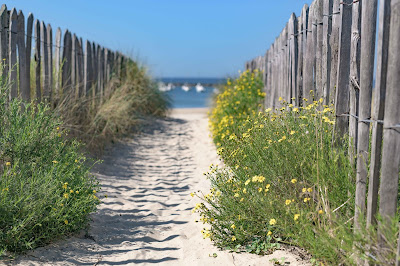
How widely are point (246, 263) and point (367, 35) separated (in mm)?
1803

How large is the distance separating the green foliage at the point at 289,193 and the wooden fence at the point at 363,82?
0.55 ft

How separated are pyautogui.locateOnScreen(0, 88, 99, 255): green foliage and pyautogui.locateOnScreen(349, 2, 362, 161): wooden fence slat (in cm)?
214

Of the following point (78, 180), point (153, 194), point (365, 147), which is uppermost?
point (365, 147)

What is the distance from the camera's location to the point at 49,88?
6871 mm

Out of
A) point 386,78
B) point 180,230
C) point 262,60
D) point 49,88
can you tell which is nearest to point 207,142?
point 262,60

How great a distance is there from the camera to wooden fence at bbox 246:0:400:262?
2504 millimetres

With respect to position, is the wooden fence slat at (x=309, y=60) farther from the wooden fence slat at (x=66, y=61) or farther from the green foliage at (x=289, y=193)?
the wooden fence slat at (x=66, y=61)

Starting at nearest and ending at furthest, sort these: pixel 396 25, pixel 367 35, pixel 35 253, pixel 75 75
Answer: pixel 396 25
pixel 367 35
pixel 35 253
pixel 75 75

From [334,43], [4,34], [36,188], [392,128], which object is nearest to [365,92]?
[392,128]

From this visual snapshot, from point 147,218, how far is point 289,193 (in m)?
1.77

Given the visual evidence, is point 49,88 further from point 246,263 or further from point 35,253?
point 246,263

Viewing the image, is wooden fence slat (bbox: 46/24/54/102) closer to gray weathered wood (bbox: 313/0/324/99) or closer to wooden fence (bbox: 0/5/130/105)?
wooden fence (bbox: 0/5/130/105)

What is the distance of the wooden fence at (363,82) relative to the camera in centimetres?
250

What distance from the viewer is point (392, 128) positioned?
2.49m
